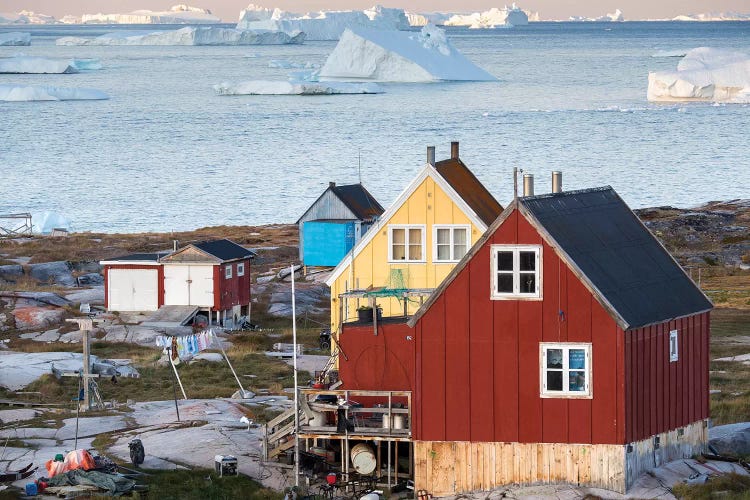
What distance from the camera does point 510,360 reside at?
23.9m

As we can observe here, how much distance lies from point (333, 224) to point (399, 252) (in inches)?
911

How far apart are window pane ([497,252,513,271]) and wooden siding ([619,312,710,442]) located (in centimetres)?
227

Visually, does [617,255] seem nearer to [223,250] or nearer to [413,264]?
[413,264]

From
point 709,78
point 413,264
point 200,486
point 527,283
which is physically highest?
point 709,78

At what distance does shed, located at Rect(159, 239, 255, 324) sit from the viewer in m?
47.6

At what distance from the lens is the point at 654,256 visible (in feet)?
86.7

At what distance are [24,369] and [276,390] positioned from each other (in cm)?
709

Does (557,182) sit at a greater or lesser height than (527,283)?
greater

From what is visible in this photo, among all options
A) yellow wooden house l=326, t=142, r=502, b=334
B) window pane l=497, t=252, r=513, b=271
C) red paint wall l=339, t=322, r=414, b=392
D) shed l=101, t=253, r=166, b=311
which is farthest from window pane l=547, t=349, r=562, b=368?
shed l=101, t=253, r=166, b=311

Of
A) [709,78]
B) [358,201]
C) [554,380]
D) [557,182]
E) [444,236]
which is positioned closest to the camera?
[554,380]

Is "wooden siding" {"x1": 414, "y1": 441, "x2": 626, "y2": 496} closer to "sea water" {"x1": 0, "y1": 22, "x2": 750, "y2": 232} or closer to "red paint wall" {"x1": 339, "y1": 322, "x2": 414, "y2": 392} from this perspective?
"red paint wall" {"x1": 339, "y1": 322, "x2": 414, "y2": 392}

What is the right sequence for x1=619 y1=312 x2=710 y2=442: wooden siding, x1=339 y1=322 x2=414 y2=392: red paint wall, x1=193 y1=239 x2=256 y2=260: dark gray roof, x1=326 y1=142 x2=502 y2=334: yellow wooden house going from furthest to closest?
x1=193 y1=239 x2=256 y2=260: dark gray roof < x1=326 y1=142 x2=502 y2=334: yellow wooden house < x1=339 y1=322 x2=414 y2=392: red paint wall < x1=619 y1=312 x2=710 y2=442: wooden siding

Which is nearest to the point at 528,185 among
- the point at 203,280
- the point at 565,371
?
the point at 565,371

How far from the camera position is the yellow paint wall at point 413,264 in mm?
33094
